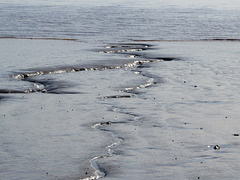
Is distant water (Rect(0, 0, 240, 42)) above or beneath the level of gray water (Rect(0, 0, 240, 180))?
beneath

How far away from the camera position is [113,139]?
9602 mm

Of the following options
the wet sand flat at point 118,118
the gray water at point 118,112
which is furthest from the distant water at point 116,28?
the wet sand flat at point 118,118

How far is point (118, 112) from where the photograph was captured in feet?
38.3

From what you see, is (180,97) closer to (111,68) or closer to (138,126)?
(138,126)

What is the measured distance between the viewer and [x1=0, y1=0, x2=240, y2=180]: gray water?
26.8 feet

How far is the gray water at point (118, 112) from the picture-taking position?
321 inches

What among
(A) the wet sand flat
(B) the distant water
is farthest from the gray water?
(B) the distant water

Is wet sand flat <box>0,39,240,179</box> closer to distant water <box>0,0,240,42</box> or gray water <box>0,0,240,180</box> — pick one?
gray water <box>0,0,240,180</box>

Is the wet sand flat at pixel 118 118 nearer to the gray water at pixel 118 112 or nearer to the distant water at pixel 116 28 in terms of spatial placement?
the gray water at pixel 118 112

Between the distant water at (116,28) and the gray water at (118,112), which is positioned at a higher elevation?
the gray water at (118,112)

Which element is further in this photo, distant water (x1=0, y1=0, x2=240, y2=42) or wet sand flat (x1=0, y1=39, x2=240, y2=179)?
distant water (x1=0, y1=0, x2=240, y2=42)

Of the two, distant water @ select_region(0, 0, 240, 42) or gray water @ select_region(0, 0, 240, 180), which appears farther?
Answer: distant water @ select_region(0, 0, 240, 42)

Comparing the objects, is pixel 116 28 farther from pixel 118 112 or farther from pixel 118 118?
pixel 118 118

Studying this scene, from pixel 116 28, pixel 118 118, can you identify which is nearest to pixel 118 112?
pixel 118 118
